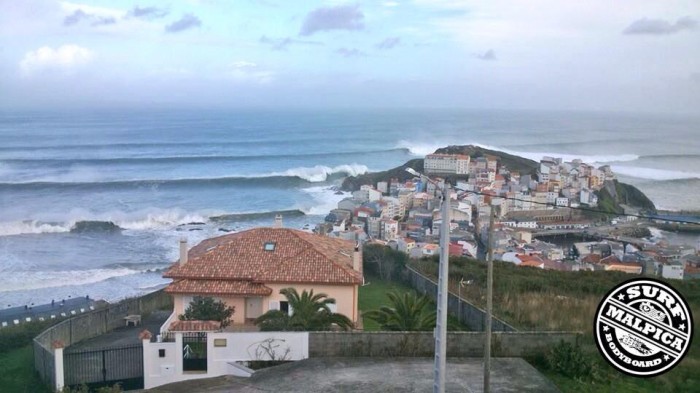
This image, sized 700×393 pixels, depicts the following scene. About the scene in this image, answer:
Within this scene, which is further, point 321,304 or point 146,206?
point 146,206

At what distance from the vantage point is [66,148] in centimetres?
6825

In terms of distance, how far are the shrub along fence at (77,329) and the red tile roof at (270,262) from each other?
5.17ft

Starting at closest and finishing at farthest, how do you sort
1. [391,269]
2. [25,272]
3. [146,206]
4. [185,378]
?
[185,378] → [391,269] → [25,272] → [146,206]

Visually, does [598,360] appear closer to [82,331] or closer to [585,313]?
[585,313]

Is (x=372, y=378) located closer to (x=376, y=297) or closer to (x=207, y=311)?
(x=207, y=311)

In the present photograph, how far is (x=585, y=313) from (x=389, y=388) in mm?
6486

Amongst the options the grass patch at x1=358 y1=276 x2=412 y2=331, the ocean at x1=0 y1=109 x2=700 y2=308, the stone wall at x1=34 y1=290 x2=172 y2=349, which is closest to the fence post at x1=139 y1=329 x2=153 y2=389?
the stone wall at x1=34 y1=290 x2=172 y2=349

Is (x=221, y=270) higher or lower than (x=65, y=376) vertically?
higher

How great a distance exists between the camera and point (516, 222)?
35594mm

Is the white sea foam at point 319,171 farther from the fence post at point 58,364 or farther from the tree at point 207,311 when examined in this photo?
the fence post at point 58,364

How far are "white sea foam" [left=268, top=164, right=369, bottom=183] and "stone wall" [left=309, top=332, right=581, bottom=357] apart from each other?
4523 centimetres

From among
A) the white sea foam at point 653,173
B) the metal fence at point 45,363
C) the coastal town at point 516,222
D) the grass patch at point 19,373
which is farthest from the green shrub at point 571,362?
the white sea foam at point 653,173

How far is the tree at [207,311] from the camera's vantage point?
15.0 meters

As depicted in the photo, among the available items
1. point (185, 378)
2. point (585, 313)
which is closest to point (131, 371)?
point (185, 378)
